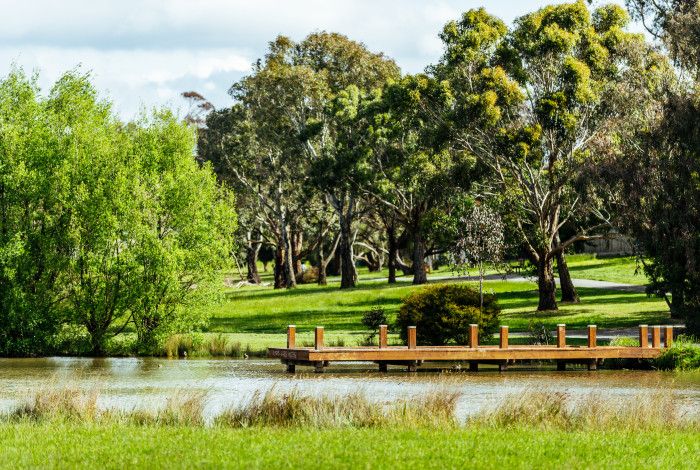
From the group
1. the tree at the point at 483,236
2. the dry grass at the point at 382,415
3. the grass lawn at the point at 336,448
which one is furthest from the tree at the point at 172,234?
the grass lawn at the point at 336,448

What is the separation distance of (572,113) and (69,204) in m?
23.9

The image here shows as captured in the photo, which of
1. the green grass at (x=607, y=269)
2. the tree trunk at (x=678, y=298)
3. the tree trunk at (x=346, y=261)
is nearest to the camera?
the tree trunk at (x=678, y=298)

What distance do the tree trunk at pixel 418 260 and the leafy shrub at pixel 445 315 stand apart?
30.2 meters

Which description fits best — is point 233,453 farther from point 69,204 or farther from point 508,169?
point 508,169

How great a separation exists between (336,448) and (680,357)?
931 inches

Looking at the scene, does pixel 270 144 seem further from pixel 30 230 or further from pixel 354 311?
pixel 30 230

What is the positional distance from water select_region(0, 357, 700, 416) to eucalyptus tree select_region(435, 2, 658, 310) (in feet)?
58.9

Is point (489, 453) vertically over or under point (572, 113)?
under

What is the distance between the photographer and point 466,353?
39344mm

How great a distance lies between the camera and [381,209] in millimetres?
85688

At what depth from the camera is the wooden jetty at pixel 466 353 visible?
38562 millimetres

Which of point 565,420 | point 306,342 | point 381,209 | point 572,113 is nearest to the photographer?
point 565,420

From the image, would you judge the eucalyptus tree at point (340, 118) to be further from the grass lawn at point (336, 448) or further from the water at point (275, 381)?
the grass lawn at point (336, 448)

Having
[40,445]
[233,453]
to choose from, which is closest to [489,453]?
[233,453]
